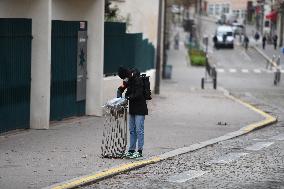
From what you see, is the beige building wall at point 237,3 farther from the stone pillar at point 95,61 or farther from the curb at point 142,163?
the curb at point 142,163

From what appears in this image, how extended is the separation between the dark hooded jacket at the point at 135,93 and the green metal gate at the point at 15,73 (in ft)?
12.8

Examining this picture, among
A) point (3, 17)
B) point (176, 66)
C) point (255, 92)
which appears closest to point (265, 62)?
point (176, 66)

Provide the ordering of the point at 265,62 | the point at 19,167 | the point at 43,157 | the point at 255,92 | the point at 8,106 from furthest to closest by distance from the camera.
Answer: the point at 265,62, the point at 255,92, the point at 8,106, the point at 43,157, the point at 19,167

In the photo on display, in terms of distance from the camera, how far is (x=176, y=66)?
62.8 meters

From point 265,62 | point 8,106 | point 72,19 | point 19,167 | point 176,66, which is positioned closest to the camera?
point 19,167

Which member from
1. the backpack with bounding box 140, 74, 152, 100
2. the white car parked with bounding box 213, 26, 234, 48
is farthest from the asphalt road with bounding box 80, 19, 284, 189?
the white car parked with bounding box 213, 26, 234, 48

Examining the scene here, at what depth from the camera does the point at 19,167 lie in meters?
14.0

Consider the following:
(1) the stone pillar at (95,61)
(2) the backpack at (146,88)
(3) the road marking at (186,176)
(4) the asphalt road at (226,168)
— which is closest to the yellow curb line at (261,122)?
(4) the asphalt road at (226,168)

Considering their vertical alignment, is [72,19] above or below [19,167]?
above

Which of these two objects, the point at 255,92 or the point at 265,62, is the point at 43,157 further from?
the point at 265,62

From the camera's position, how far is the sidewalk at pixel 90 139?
1363 centimetres

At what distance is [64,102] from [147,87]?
6987 mm

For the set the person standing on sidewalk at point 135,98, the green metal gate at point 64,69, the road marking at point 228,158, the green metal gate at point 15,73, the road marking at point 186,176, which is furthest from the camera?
the green metal gate at point 64,69

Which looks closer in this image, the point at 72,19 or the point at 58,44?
the point at 58,44
